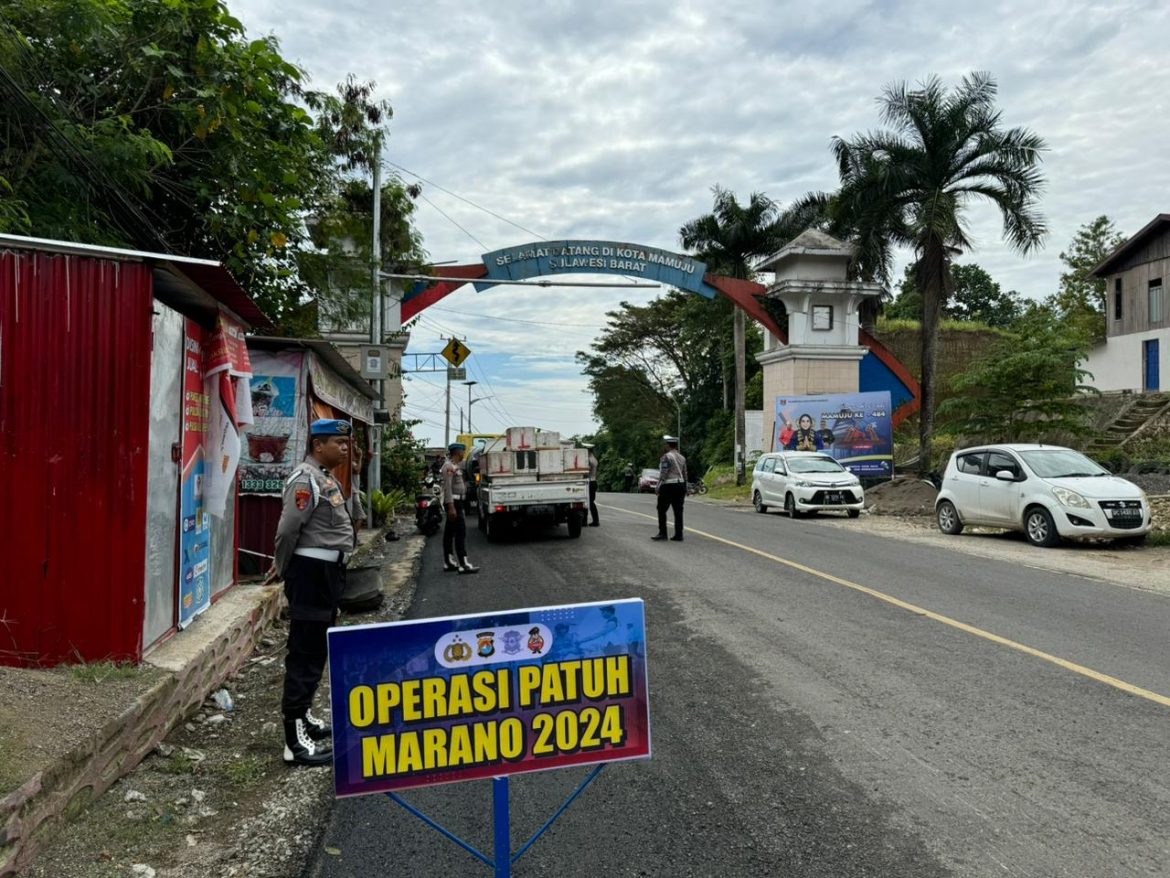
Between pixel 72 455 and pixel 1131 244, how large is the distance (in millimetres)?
40018

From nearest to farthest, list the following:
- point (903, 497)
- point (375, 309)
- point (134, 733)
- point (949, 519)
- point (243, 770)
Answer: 1. point (134, 733)
2. point (243, 770)
3. point (949, 519)
4. point (375, 309)
5. point (903, 497)

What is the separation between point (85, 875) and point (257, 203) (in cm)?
867

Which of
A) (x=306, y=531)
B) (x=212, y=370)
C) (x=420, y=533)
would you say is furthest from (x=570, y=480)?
(x=306, y=531)

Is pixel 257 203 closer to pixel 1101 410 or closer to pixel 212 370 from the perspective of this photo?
pixel 212 370

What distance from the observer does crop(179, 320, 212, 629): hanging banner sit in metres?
6.00

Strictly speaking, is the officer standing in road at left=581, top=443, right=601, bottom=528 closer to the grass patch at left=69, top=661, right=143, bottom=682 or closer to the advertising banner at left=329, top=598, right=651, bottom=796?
the grass patch at left=69, top=661, right=143, bottom=682

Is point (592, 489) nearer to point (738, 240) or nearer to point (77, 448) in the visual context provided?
point (77, 448)

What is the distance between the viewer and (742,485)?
113ft

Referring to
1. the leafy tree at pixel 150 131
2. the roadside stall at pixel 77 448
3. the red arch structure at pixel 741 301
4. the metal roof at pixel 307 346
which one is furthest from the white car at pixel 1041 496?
the red arch structure at pixel 741 301

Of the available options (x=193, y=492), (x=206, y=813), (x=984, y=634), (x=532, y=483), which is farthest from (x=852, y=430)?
(x=206, y=813)

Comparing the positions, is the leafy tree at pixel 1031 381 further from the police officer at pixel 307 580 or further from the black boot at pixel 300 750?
the black boot at pixel 300 750

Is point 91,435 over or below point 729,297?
below

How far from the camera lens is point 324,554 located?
15.5 feet

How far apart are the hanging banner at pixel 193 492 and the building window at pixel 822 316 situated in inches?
1040
